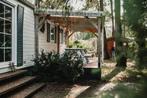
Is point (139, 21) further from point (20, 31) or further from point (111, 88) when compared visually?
point (20, 31)

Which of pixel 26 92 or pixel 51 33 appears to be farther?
pixel 51 33

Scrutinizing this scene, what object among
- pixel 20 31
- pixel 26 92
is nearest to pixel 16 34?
pixel 20 31

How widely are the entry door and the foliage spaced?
70.5 inches

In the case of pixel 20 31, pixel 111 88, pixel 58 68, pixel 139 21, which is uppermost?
pixel 20 31

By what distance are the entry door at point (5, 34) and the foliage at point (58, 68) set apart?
5.87 ft

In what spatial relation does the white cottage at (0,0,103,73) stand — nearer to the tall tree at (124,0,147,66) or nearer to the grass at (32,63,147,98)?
the grass at (32,63,147,98)

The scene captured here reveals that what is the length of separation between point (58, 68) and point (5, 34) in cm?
270

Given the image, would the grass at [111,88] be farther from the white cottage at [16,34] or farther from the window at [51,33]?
the window at [51,33]

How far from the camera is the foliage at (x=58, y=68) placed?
10.2 metres

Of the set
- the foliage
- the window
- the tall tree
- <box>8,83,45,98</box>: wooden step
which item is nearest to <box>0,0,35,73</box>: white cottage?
the foliage

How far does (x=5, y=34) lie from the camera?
27.9ft

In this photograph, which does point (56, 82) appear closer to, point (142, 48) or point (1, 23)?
point (1, 23)

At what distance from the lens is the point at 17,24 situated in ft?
30.7

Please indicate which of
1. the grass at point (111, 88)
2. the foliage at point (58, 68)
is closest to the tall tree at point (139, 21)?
the grass at point (111, 88)
